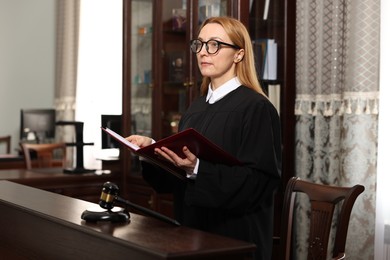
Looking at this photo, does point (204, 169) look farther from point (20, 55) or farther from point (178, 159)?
point (20, 55)

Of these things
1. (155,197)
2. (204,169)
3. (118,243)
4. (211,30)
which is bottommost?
(155,197)

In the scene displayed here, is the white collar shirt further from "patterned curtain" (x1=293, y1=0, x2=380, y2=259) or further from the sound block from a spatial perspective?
"patterned curtain" (x1=293, y1=0, x2=380, y2=259)

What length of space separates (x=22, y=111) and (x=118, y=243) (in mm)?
5982

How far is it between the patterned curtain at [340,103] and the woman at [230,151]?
1.26 m

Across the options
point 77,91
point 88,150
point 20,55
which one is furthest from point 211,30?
point 20,55

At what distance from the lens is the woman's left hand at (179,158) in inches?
81.2

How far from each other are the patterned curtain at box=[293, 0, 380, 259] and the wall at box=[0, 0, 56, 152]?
15.9 ft

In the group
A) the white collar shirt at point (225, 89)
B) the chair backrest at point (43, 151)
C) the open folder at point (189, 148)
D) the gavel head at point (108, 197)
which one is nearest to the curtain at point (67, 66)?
the chair backrest at point (43, 151)

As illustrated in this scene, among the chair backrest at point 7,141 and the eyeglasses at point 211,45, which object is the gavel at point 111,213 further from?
the chair backrest at point 7,141

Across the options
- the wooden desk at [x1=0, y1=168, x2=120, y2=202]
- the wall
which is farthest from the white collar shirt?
the wall

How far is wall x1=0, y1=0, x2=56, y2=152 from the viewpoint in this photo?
800 centimetres

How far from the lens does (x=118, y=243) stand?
165 cm

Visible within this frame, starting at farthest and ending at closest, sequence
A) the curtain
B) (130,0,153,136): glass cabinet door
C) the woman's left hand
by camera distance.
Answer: the curtain < (130,0,153,136): glass cabinet door < the woman's left hand

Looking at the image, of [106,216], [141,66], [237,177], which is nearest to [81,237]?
[106,216]
